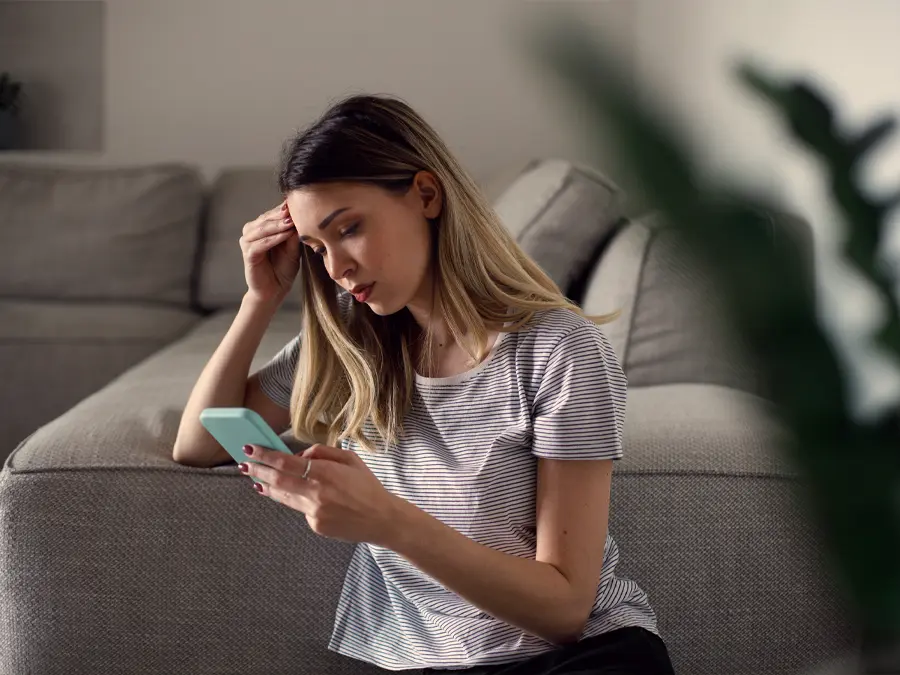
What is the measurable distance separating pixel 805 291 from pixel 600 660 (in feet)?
3.14

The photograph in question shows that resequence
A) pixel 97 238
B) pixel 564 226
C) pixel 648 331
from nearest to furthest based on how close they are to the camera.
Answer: pixel 648 331, pixel 564 226, pixel 97 238

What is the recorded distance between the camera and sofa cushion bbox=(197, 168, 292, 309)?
3121 millimetres

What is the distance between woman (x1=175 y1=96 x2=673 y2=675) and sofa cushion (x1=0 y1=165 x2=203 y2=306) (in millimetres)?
1934

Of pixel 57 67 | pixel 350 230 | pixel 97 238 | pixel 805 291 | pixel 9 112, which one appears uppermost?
pixel 805 291

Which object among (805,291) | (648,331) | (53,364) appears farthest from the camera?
(53,364)

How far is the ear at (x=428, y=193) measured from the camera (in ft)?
3.83

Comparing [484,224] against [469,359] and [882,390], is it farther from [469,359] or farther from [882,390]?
[882,390]

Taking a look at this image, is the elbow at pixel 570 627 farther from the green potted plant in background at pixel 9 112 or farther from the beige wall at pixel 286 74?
the green potted plant in background at pixel 9 112

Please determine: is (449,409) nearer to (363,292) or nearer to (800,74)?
(363,292)

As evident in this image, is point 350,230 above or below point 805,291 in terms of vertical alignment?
below

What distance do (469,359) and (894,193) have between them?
3.29 feet

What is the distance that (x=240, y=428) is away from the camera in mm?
939

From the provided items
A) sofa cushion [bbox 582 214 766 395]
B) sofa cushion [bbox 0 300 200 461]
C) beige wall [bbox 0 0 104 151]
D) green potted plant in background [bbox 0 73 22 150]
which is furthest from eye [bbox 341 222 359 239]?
green potted plant in background [bbox 0 73 22 150]

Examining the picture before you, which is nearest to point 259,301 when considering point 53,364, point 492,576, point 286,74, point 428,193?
point 428,193
